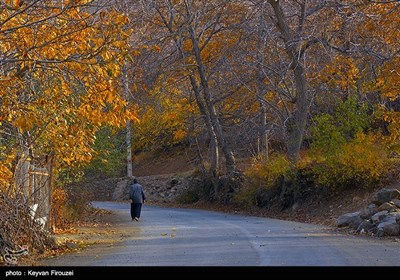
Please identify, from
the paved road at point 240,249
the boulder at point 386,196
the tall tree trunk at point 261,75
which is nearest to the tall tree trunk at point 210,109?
the tall tree trunk at point 261,75

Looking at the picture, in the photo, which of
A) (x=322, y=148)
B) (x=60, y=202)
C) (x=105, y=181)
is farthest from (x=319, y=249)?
(x=105, y=181)

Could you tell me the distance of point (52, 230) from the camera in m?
21.6

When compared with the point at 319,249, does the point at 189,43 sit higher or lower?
higher

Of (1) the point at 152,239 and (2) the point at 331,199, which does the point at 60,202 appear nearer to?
(1) the point at 152,239

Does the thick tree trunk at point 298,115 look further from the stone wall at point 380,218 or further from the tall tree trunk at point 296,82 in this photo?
the stone wall at point 380,218

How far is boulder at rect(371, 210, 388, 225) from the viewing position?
67.6 feet

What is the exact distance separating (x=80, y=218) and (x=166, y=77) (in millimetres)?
10575

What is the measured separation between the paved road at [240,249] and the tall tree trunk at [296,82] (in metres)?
10.1

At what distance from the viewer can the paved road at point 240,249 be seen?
46.8ft

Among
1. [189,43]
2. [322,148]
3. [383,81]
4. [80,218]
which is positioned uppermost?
[189,43]

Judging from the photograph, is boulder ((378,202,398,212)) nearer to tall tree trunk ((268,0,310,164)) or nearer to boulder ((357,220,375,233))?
boulder ((357,220,375,233))

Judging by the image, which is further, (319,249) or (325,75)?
(325,75)

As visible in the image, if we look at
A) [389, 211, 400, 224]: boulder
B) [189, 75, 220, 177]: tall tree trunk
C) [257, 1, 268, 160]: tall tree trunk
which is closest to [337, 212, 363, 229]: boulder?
[389, 211, 400, 224]: boulder

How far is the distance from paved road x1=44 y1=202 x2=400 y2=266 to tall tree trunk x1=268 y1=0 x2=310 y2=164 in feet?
33.2
